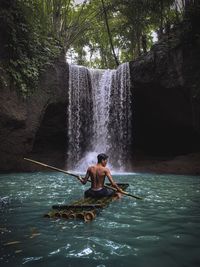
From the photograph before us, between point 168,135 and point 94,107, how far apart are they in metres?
5.15

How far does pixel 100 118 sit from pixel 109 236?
50.7 feet

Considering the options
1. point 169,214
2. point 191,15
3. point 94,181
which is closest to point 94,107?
point 191,15

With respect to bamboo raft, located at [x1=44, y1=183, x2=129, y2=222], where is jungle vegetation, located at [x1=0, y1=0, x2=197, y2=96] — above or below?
above

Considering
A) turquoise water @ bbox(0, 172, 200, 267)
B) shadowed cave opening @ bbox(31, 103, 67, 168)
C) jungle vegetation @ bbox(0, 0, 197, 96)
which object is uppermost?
jungle vegetation @ bbox(0, 0, 197, 96)

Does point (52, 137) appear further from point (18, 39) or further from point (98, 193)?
point (98, 193)

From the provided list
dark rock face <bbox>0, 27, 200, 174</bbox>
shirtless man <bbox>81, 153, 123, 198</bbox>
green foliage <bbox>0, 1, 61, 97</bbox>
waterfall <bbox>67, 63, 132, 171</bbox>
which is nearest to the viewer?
shirtless man <bbox>81, 153, 123, 198</bbox>

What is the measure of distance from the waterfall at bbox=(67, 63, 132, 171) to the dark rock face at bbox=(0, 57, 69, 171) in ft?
2.17

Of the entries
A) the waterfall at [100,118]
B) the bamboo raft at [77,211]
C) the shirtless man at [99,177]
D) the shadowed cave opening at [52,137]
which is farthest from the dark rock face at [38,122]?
the bamboo raft at [77,211]

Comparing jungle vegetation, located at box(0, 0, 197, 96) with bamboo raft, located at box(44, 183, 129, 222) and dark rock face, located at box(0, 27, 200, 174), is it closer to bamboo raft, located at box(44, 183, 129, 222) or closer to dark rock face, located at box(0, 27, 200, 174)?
dark rock face, located at box(0, 27, 200, 174)

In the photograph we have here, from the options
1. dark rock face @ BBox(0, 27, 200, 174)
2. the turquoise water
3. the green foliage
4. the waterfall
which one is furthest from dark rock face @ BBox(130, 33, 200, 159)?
the turquoise water

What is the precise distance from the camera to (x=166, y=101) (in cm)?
1831

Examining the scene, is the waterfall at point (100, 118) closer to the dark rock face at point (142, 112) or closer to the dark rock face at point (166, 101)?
the dark rock face at point (142, 112)

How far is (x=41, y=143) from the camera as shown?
19.4 m

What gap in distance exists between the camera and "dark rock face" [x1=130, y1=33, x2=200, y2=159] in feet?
54.4
